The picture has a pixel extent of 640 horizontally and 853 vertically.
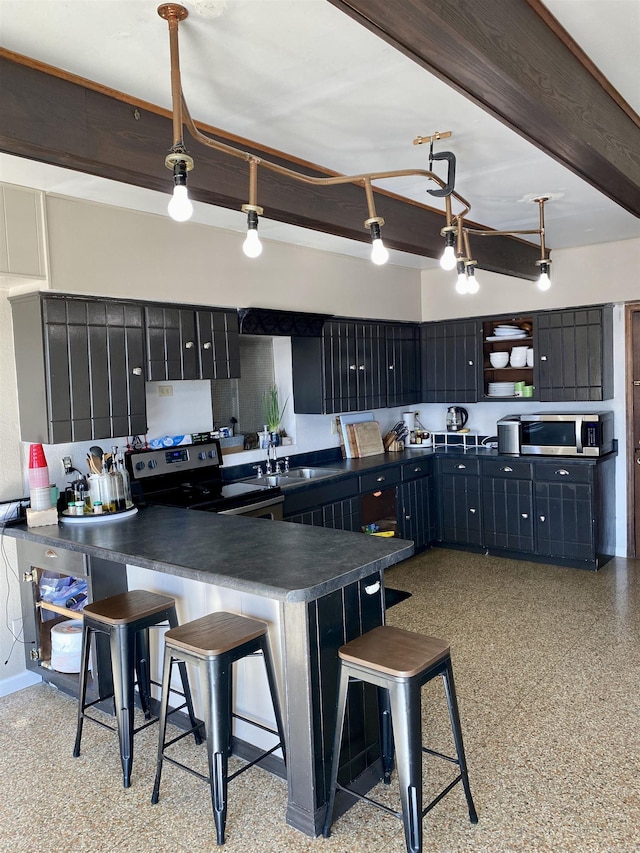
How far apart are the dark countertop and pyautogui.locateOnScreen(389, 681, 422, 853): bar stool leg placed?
436 millimetres

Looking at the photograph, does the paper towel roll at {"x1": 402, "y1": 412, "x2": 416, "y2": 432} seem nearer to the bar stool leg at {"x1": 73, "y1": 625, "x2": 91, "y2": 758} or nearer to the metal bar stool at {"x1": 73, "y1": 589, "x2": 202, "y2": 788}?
the metal bar stool at {"x1": 73, "y1": 589, "x2": 202, "y2": 788}

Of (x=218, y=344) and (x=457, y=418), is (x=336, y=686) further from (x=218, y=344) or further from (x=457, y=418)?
(x=457, y=418)

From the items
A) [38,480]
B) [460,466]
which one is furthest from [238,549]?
[460,466]

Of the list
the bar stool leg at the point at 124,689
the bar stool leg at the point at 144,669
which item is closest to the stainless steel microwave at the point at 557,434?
the bar stool leg at the point at 144,669

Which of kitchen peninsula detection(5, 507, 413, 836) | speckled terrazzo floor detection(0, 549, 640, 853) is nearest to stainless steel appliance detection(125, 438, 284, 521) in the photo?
kitchen peninsula detection(5, 507, 413, 836)

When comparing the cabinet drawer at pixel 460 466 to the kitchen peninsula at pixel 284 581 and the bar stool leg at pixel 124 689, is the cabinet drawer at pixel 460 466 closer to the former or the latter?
the kitchen peninsula at pixel 284 581

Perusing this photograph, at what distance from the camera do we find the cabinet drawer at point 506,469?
5.41 metres

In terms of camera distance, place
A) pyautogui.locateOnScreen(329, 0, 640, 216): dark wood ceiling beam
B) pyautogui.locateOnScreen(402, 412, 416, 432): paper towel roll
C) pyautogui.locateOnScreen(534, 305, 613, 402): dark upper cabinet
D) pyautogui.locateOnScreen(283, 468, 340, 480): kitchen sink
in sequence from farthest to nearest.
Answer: pyautogui.locateOnScreen(402, 412, 416, 432): paper towel roll → pyautogui.locateOnScreen(534, 305, 613, 402): dark upper cabinet → pyautogui.locateOnScreen(283, 468, 340, 480): kitchen sink → pyautogui.locateOnScreen(329, 0, 640, 216): dark wood ceiling beam

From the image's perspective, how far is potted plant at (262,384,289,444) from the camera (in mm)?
5148

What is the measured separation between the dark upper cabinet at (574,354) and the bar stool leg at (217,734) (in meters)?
4.17

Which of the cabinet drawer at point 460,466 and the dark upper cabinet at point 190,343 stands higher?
the dark upper cabinet at point 190,343

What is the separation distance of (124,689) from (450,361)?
439 centimetres

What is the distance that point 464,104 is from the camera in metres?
2.43

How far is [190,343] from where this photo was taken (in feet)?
13.1
